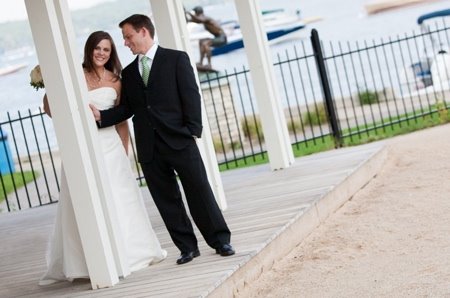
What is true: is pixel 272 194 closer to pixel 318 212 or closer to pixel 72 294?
pixel 318 212

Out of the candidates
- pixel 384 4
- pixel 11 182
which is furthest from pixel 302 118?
pixel 384 4

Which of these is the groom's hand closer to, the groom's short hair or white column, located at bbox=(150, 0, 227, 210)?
the groom's short hair

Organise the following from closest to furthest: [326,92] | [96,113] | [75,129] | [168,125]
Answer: [75,129]
[168,125]
[96,113]
[326,92]

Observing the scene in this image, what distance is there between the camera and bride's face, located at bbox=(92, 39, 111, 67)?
31.5 ft

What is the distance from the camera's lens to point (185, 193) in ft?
31.7

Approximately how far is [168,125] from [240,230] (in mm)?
1771

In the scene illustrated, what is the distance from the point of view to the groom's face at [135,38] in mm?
9367

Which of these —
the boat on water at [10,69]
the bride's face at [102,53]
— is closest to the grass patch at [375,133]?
the bride's face at [102,53]

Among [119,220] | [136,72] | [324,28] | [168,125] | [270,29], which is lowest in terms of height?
[119,220]

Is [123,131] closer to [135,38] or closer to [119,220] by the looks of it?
[119,220]

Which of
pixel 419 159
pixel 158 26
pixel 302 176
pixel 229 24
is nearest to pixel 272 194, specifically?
pixel 302 176

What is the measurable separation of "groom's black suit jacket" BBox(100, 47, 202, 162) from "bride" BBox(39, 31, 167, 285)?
393 millimetres

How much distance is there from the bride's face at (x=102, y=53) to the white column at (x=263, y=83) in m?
5.53

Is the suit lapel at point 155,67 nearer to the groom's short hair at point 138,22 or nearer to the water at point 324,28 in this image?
the groom's short hair at point 138,22
